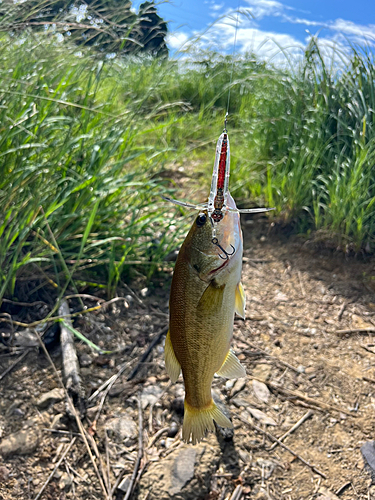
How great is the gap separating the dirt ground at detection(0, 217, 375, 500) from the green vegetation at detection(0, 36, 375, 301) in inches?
14.6

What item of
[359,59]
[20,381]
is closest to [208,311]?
[20,381]

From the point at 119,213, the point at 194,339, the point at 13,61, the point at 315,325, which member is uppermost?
the point at 13,61

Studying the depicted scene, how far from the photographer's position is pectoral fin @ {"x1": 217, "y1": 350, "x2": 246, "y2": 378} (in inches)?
44.9

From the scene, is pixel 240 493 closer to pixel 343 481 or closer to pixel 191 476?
pixel 191 476

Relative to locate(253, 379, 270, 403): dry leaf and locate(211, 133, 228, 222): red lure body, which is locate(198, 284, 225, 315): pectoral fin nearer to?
locate(211, 133, 228, 222): red lure body

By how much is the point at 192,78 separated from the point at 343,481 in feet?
20.8

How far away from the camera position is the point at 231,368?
3.77 ft

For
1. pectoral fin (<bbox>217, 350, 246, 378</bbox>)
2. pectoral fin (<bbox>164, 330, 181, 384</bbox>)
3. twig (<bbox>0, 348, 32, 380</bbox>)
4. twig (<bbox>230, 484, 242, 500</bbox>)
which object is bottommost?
twig (<bbox>230, 484, 242, 500</bbox>)

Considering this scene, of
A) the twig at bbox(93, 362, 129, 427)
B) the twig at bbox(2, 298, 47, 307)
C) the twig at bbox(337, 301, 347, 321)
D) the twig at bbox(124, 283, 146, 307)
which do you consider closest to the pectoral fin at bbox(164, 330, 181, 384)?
the twig at bbox(93, 362, 129, 427)

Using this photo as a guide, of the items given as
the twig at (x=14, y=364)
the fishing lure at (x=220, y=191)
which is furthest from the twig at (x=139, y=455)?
the fishing lure at (x=220, y=191)

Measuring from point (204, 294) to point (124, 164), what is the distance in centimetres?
270

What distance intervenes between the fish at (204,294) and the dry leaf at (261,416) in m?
1.45

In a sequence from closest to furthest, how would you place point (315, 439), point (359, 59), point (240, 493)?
point (240, 493), point (315, 439), point (359, 59)

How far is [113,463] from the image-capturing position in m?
2.12
